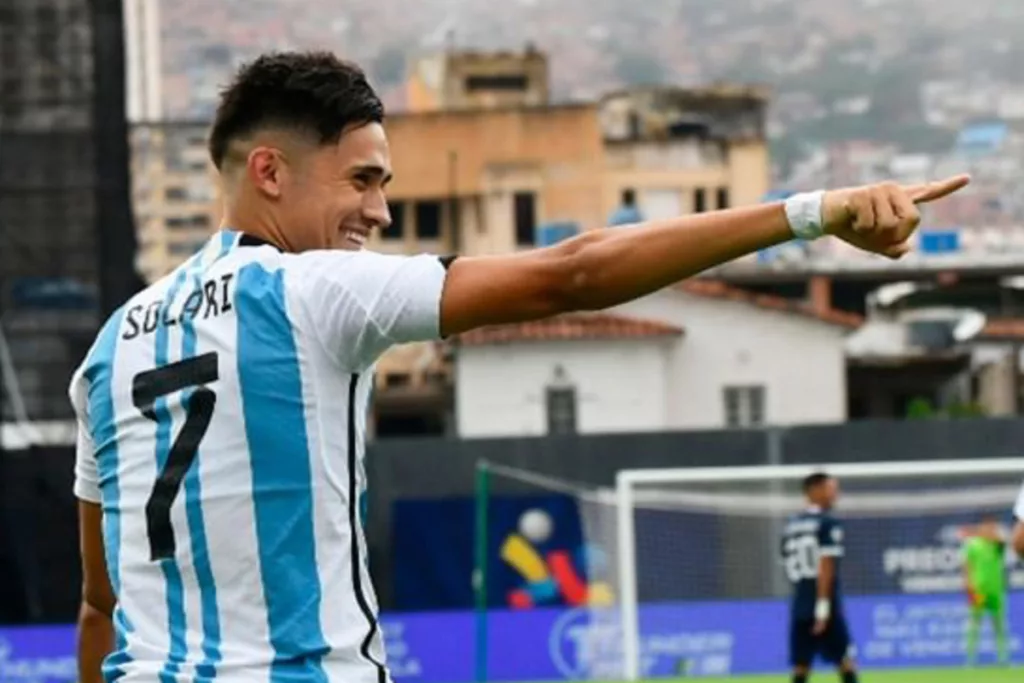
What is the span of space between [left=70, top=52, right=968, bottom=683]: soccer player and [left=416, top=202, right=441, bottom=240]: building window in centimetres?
7170

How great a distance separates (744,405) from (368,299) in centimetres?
5590

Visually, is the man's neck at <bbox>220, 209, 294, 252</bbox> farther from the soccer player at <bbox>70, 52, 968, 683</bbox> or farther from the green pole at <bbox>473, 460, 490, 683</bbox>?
the green pole at <bbox>473, 460, 490, 683</bbox>

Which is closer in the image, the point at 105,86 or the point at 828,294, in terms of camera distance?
the point at 105,86

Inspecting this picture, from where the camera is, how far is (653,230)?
13.3 ft

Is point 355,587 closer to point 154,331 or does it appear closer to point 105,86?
point 154,331

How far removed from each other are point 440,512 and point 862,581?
3.93 metres

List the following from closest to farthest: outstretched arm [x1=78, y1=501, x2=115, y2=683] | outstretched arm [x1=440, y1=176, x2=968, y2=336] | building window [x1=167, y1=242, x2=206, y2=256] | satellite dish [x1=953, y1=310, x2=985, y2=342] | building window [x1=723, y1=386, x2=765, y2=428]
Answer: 1. outstretched arm [x1=440, y1=176, x2=968, y2=336]
2. outstretched arm [x1=78, y1=501, x2=115, y2=683]
3. building window [x1=167, y1=242, x2=206, y2=256]
4. building window [x1=723, y1=386, x2=765, y2=428]
5. satellite dish [x1=953, y1=310, x2=985, y2=342]

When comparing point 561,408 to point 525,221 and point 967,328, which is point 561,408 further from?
point 525,221

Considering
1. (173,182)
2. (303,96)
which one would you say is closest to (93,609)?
(303,96)

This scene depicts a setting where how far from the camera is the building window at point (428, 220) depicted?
7662cm

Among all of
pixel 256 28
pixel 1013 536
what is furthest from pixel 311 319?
pixel 256 28

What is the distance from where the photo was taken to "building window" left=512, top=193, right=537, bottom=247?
250ft

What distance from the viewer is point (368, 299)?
4172 mm

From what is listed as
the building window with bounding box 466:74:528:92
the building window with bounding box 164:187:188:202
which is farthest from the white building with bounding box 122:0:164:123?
the building window with bounding box 164:187:188:202
